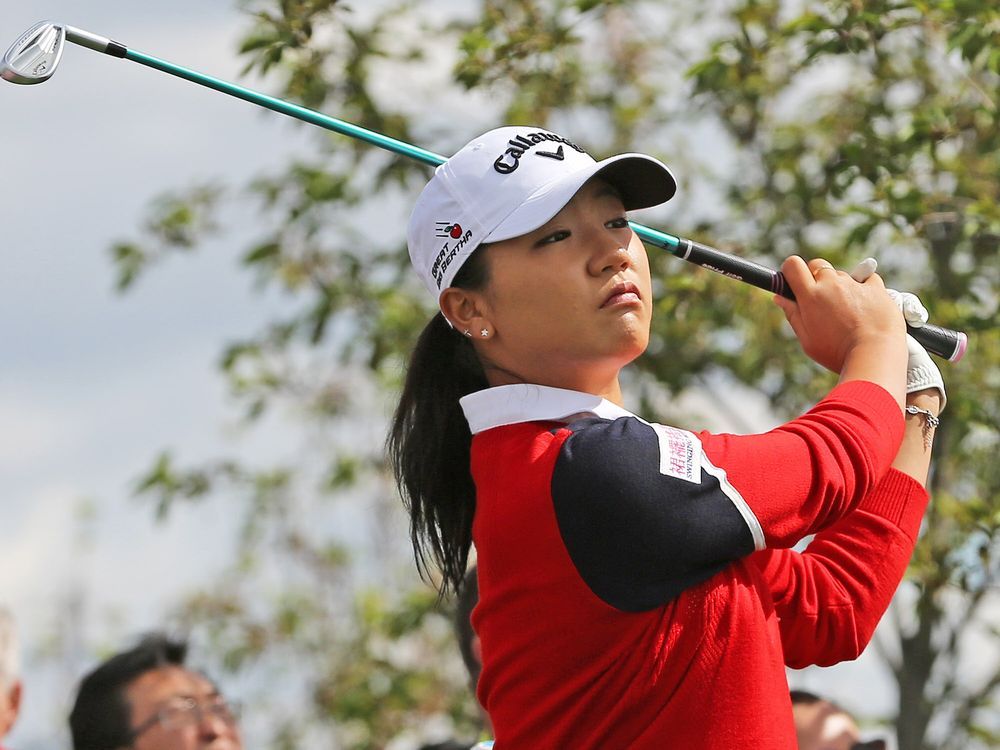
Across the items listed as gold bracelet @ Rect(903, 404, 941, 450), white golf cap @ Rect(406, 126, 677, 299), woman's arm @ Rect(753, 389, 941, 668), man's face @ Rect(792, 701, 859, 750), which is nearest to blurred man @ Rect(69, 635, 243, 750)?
man's face @ Rect(792, 701, 859, 750)

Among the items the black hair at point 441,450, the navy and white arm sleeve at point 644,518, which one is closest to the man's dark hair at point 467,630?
the black hair at point 441,450

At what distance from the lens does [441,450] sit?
10.2 feet

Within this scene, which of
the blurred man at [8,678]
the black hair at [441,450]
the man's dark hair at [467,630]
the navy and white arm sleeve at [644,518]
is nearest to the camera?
the navy and white arm sleeve at [644,518]

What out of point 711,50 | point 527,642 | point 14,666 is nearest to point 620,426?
point 527,642

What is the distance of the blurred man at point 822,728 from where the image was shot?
5.18 metres

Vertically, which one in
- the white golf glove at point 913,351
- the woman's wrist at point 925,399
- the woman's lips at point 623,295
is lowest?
the woman's wrist at point 925,399

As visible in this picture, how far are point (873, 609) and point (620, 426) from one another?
0.60 m

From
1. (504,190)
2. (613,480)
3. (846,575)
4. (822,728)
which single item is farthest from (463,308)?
(822,728)

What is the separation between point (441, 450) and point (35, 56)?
42.9 inches

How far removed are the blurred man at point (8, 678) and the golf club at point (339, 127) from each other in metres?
1.77

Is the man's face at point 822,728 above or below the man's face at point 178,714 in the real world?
below

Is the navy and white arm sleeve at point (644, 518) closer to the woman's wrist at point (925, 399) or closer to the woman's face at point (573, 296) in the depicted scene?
the woman's face at point (573, 296)

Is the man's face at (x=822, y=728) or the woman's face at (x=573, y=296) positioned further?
the man's face at (x=822, y=728)

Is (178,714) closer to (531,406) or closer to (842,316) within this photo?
(531,406)
